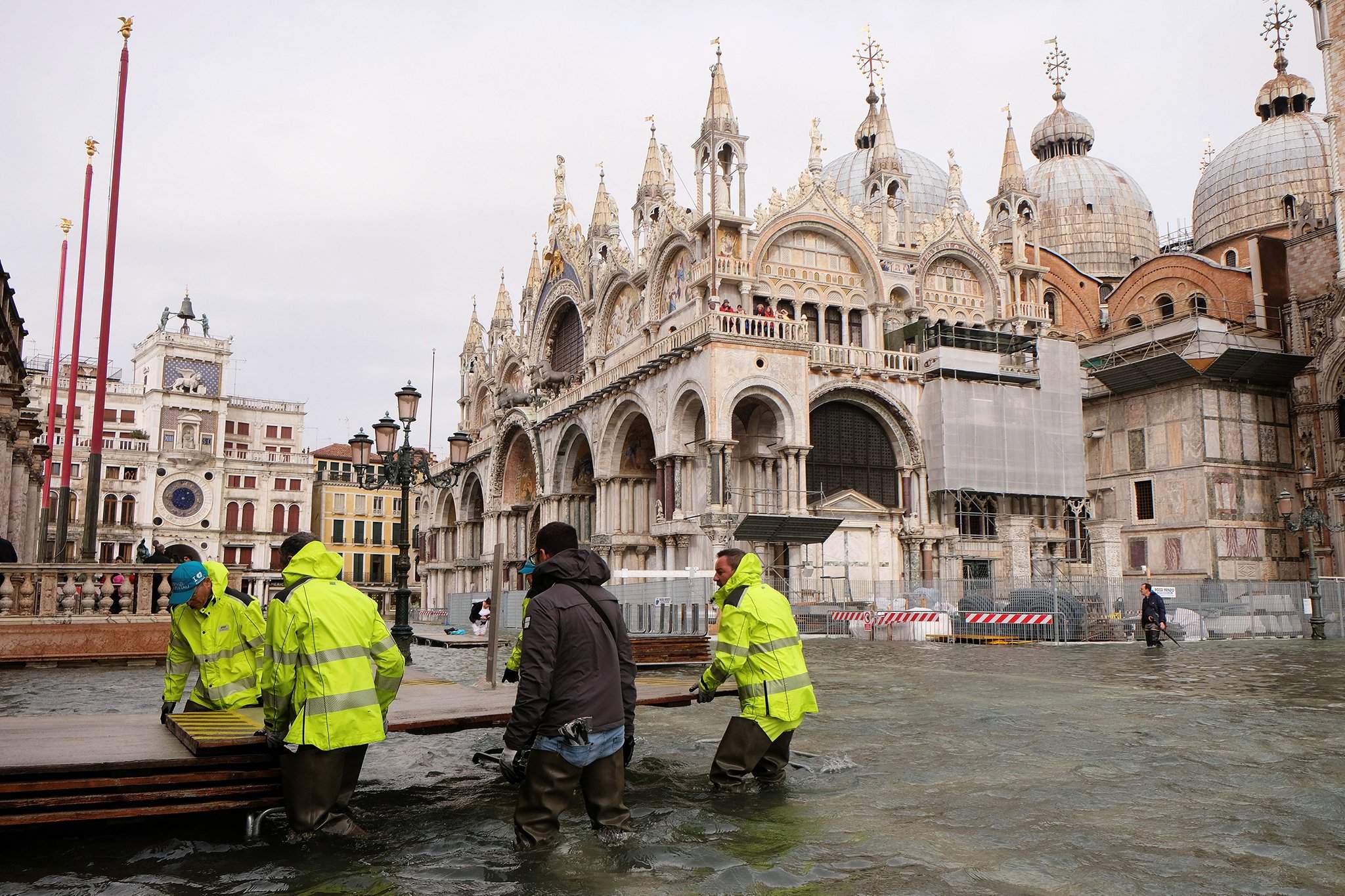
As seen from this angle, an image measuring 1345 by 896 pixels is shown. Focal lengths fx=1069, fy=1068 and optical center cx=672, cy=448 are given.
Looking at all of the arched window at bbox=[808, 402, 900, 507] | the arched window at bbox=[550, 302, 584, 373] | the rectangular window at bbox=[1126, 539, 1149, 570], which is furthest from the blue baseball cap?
the arched window at bbox=[550, 302, 584, 373]

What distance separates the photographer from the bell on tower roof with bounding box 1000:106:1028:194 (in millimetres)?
40094

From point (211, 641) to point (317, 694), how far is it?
2202mm

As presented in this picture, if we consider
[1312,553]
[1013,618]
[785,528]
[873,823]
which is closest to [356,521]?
[785,528]

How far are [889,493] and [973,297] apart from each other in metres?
8.54

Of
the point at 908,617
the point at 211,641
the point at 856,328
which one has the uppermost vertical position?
the point at 856,328

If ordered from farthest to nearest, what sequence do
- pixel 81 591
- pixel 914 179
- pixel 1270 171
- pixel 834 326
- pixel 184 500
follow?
pixel 184 500 → pixel 914 179 → pixel 1270 171 → pixel 834 326 → pixel 81 591

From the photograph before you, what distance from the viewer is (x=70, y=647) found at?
51.0 feet

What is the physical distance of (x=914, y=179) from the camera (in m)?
47.3

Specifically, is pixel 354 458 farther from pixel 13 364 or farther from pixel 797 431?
pixel 797 431

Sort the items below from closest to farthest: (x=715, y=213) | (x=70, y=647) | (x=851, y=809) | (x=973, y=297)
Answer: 1. (x=851, y=809)
2. (x=70, y=647)
3. (x=715, y=213)
4. (x=973, y=297)

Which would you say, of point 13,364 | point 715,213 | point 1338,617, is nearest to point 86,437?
point 13,364

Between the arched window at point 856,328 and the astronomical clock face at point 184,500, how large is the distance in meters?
50.4

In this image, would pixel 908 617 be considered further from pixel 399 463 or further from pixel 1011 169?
pixel 1011 169

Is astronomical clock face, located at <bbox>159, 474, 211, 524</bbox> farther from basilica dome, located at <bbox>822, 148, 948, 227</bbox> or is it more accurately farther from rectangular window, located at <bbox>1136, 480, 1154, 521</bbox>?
rectangular window, located at <bbox>1136, 480, 1154, 521</bbox>
